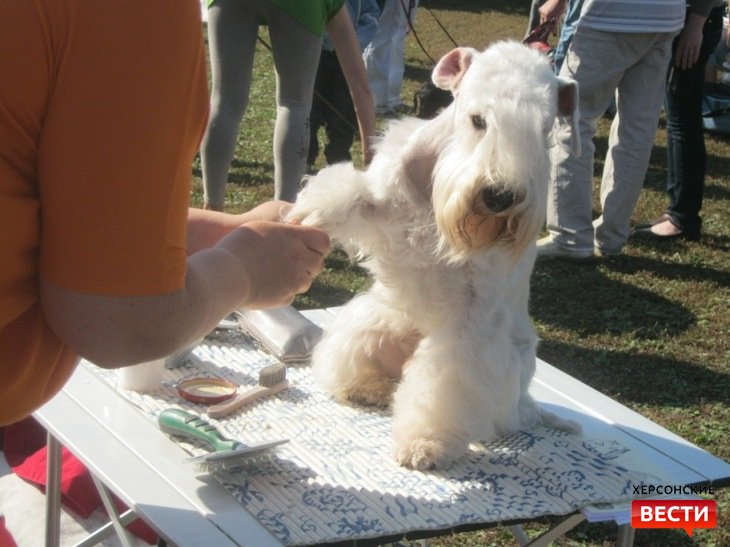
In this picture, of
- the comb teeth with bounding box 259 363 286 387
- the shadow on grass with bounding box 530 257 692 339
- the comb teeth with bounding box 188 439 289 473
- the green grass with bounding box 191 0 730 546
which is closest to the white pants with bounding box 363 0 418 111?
the green grass with bounding box 191 0 730 546

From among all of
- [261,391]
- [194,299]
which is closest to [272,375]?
[261,391]

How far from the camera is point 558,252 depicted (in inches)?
214

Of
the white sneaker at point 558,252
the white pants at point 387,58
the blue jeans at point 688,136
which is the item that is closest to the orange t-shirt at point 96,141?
the white sneaker at point 558,252

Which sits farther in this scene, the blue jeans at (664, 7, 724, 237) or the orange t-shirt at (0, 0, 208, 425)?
the blue jeans at (664, 7, 724, 237)

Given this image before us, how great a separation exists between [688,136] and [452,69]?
3.76 meters

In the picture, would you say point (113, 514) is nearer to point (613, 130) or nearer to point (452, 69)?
point (452, 69)

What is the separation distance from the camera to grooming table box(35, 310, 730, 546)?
1878mm

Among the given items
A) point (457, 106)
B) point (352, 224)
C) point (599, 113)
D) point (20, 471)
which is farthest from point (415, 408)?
point (599, 113)

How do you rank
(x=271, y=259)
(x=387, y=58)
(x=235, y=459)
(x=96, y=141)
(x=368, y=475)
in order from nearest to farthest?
(x=96, y=141)
(x=271, y=259)
(x=235, y=459)
(x=368, y=475)
(x=387, y=58)

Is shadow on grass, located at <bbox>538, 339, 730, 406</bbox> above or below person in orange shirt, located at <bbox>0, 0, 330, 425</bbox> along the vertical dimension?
below

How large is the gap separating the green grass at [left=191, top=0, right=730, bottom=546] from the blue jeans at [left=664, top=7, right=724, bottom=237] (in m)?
0.22

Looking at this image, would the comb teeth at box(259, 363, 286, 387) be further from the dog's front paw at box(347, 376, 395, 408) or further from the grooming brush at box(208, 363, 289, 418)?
the dog's front paw at box(347, 376, 395, 408)

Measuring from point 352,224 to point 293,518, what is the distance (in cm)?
78

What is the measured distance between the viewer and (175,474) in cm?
198
